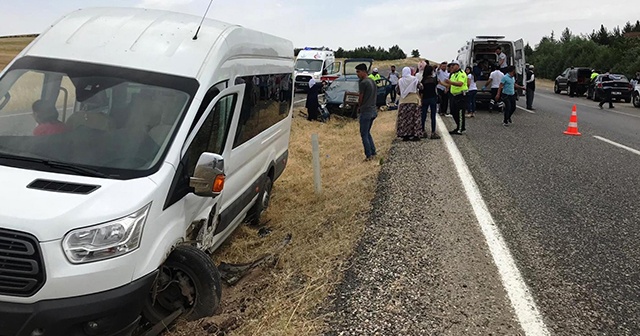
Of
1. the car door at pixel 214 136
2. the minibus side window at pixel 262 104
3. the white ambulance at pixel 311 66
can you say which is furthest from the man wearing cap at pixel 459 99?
→ the white ambulance at pixel 311 66

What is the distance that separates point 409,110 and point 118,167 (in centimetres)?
864

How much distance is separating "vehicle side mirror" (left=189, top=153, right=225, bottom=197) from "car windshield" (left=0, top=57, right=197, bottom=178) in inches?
11.0

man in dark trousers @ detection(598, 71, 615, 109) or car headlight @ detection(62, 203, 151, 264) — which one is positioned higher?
car headlight @ detection(62, 203, 151, 264)

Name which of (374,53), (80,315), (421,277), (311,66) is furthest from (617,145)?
(374,53)

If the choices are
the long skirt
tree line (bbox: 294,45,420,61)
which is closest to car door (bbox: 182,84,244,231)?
the long skirt

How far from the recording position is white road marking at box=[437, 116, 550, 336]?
377cm

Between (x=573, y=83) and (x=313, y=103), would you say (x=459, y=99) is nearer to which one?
(x=313, y=103)

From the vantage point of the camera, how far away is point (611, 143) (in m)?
12.1

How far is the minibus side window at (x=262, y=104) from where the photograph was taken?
221 inches

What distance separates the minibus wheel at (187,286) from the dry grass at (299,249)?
15 cm

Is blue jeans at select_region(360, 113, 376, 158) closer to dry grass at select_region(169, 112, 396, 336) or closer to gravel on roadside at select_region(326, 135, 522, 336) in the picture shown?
dry grass at select_region(169, 112, 396, 336)

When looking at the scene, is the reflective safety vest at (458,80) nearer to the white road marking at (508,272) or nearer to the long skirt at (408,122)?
the long skirt at (408,122)

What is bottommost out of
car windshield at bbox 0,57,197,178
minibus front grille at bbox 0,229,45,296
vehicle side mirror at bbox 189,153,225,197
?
minibus front grille at bbox 0,229,45,296

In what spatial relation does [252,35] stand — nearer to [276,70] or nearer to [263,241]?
[276,70]
